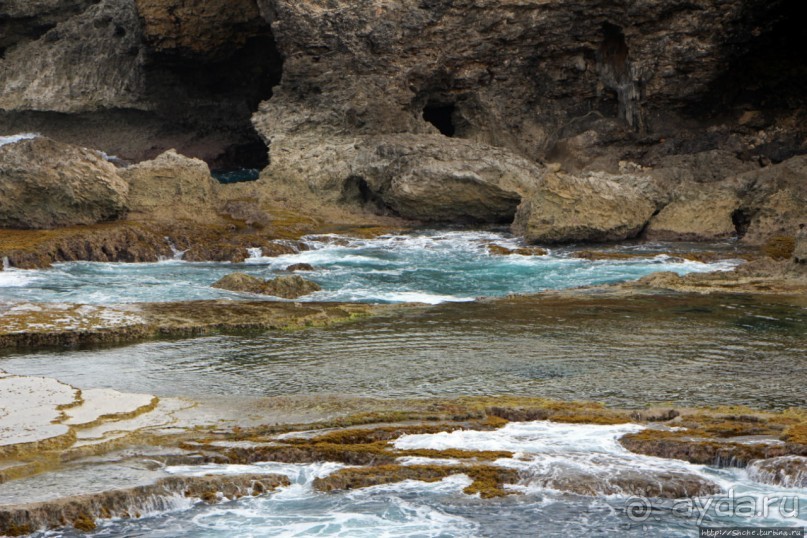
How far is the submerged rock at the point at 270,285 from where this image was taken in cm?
2370

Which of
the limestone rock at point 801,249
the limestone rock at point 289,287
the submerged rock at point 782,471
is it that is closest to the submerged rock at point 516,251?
the limestone rock at point 801,249

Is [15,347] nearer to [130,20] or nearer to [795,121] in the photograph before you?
[795,121]

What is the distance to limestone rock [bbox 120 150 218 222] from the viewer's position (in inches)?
1291

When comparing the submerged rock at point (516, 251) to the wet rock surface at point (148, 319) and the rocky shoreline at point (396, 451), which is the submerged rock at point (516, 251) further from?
the rocky shoreline at point (396, 451)

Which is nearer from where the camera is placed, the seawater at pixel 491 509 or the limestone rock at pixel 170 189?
the seawater at pixel 491 509

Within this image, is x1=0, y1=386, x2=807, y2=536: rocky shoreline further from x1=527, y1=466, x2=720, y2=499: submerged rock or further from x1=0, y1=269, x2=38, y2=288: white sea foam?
x1=0, y1=269, x2=38, y2=288: white sea foam

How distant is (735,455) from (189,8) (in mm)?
36563

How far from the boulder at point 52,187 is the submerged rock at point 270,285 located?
8370mm

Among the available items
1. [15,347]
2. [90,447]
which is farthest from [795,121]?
[90,447]

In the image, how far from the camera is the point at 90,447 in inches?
474

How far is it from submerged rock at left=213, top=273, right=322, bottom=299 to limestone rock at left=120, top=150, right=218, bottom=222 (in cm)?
899

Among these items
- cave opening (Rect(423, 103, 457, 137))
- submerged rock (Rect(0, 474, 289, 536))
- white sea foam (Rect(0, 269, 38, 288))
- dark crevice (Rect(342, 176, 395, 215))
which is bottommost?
submerged rock (Rect(0, 474, 289, 536))

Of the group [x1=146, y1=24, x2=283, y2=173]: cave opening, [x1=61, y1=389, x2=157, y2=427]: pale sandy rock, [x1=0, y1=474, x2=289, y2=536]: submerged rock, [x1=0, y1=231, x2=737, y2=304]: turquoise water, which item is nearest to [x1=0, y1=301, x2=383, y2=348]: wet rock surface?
[x1=0, y1=231, x2=737, y2=304]: turquoise water

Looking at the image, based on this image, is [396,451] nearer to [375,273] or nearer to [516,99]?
[375,273]
